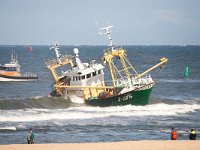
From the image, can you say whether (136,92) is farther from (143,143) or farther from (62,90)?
(143,143)

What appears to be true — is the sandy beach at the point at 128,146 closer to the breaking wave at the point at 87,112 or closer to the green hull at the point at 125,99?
the breaking wave at the point at 87,112

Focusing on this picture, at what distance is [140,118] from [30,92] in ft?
99.8

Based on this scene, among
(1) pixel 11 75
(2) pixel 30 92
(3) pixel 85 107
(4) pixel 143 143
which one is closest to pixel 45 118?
(3) pixel 85 107

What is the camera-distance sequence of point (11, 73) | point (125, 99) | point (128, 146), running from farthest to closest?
point (11, 73) → point (125, 99) → point (128, 146)

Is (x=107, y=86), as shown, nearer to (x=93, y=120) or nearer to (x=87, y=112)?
(x=87, y=112)

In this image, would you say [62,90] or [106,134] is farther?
[62,90]

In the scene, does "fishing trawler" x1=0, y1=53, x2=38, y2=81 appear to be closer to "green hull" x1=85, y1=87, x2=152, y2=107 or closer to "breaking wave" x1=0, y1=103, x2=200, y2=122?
"breaking wave" x1=0, y1=103, x2=200, y2=122

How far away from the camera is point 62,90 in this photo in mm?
52375

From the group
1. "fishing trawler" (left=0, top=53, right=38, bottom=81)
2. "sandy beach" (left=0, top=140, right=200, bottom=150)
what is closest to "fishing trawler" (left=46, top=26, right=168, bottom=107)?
"sandy beach" (left=0, top=140, right=200, bottom=150)

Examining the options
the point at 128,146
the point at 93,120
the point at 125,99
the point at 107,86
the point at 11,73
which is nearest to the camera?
the point at 128,146

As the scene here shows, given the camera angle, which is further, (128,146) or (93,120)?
(93,120)

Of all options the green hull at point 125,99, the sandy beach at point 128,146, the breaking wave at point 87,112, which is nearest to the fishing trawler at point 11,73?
the breaking wave at point 87,112

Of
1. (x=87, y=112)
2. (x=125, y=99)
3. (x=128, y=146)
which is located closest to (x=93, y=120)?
(x=87, y=112)

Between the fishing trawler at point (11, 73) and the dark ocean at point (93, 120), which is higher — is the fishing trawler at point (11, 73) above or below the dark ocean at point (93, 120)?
above
